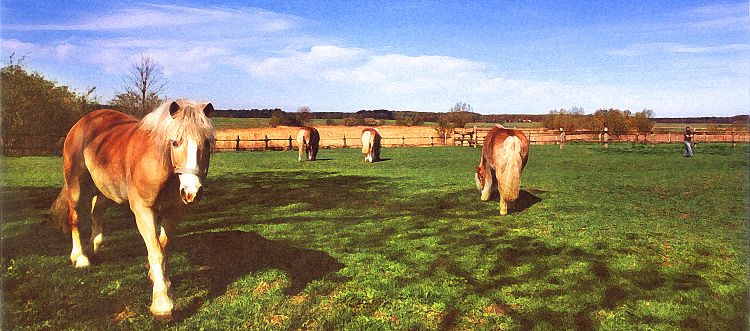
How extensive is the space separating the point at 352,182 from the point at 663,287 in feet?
31.5

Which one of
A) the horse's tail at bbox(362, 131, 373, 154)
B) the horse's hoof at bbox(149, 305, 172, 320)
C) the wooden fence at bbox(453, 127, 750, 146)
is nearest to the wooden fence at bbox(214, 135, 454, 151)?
the wooden fence at bbox(453, 127, 750, 146)

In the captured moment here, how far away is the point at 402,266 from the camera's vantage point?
18.4ft

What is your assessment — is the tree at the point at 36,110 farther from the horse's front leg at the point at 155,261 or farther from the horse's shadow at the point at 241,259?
the horse's front leg at the point at 155,261

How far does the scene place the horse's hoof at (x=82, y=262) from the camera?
5.09 meters

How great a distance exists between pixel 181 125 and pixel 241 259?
263 cm

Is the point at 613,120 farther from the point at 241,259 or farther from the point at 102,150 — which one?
the point at 102,150

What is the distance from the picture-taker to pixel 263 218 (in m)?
8.31

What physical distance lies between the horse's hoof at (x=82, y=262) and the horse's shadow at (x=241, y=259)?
1077 millimetres

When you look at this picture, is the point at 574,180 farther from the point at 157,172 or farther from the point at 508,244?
the point at 157,172

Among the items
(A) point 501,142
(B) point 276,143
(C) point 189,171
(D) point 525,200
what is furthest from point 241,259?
(B) point 276,143

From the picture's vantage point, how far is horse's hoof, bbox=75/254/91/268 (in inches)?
200

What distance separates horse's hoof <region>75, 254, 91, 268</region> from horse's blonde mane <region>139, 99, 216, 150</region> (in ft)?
7.77

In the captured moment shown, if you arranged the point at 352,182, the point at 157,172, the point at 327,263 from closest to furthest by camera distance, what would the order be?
the point at 157,172 → the point at 327,263 → the point at 352,182

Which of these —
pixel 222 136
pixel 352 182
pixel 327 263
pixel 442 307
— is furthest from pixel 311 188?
pixel 222 136
